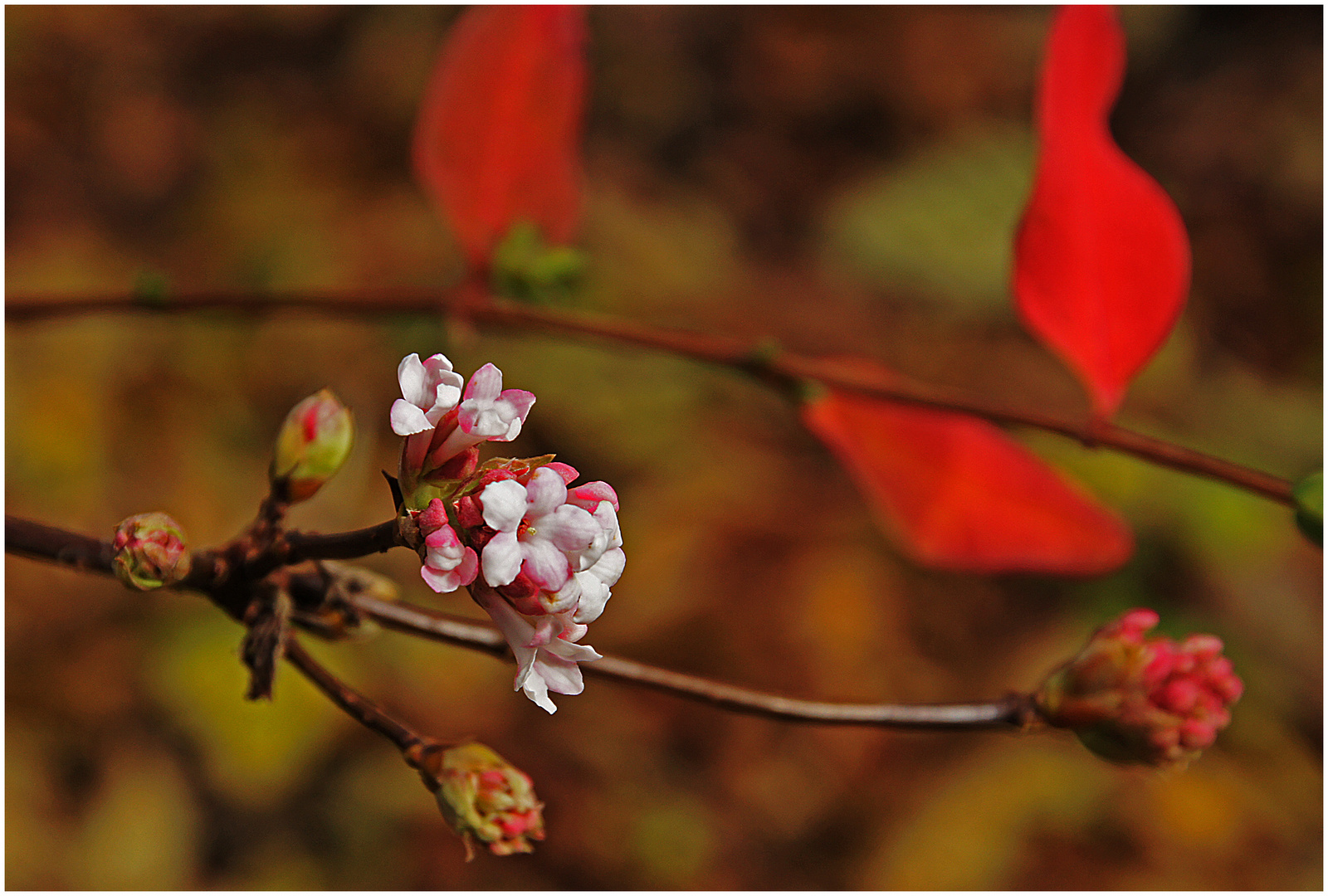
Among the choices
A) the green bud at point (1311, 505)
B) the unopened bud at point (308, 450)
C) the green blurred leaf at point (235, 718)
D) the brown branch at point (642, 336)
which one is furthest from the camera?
the green blurred leaf at point (235, 718)

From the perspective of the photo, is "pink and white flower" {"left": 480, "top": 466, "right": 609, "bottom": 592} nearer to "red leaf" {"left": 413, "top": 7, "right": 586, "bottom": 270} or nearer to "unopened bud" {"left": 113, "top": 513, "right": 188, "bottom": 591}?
"unopened bud" {"left": 113, "top": 513, "right": 188, "bottom": 591}

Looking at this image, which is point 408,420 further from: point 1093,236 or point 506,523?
point 1093,236

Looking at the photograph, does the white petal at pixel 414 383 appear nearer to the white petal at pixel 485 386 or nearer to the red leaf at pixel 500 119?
the white petal at pixel 485 386

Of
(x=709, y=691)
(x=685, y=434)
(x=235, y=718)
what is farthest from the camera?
(x=685, y=434)

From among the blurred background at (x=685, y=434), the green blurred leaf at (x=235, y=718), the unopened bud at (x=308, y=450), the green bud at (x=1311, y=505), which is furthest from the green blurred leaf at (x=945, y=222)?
the unopened bud at (x=308, y=450)

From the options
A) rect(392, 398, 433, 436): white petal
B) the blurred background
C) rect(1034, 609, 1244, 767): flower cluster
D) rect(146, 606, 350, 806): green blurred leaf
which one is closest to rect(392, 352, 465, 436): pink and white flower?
rect(392, 398, 433, 436): white petal

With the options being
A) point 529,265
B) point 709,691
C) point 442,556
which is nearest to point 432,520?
point 442,556
